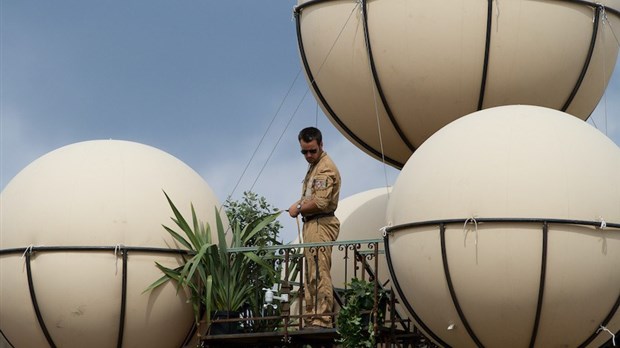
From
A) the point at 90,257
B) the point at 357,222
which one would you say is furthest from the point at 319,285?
the point at 357,222

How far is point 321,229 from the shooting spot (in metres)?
15.7

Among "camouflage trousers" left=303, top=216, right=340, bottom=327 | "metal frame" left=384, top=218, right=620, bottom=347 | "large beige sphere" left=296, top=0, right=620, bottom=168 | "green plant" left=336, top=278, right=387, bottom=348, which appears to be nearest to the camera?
"metal frame" left=384, top=218, right=620, bottom=347

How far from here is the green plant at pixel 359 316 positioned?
48.1 feet

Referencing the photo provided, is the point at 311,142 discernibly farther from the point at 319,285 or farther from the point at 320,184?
the point at 319,285

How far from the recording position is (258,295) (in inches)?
627

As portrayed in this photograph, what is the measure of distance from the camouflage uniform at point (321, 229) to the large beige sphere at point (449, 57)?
1.04m

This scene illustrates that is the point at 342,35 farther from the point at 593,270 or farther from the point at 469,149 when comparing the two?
the point at 593,270

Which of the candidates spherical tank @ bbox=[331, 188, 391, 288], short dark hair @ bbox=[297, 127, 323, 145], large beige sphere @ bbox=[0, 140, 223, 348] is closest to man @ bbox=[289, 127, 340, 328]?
short dark hair @ bbox=[297, 127, 323, 145]

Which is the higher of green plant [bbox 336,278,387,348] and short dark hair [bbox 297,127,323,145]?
short dark hair [bbox 297,127,323,145]

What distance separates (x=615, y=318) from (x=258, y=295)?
13.3ft

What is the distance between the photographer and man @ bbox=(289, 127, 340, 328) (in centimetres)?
1540

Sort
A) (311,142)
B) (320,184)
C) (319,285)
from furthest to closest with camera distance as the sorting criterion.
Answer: (311,142) < (320,184) < (319,285)

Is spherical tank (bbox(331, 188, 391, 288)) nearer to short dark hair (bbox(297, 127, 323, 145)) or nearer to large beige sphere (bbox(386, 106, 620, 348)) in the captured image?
short dark hair (bbox(297, 127, 323, 145))

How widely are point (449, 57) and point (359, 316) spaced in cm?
297
